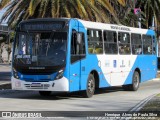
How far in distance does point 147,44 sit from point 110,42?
14.0 feet

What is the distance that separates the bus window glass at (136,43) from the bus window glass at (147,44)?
1.87 ft

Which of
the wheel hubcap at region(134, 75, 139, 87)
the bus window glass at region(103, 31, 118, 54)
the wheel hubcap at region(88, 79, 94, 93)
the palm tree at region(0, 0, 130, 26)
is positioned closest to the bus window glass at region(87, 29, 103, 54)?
the bus window glass at region(103, 31, 118, 54)

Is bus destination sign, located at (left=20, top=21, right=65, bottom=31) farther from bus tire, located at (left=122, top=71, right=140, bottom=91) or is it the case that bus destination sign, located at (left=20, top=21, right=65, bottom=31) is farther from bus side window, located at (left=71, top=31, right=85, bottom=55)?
bus tire, located at (left=122, top=71, right=140, bottom=91)

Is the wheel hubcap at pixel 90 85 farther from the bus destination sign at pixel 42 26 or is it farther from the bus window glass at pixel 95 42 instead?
the bus destination sign at pixel 42 26

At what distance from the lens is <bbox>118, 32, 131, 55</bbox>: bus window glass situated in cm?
2008

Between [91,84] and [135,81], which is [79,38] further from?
[135,81]

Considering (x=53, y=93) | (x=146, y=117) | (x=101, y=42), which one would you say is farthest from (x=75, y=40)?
(x=146, y=117)

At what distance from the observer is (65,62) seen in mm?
16188

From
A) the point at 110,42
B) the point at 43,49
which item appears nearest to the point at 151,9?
the point at 110,42

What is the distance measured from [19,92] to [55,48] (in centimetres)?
460

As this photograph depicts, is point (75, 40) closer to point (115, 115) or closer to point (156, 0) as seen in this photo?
point (115, 115)

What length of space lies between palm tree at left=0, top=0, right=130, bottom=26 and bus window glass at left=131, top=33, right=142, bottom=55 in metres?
2.75

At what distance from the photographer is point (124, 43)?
20.4 meters

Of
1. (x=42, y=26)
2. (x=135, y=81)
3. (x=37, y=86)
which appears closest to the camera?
(x=37, y=86)
